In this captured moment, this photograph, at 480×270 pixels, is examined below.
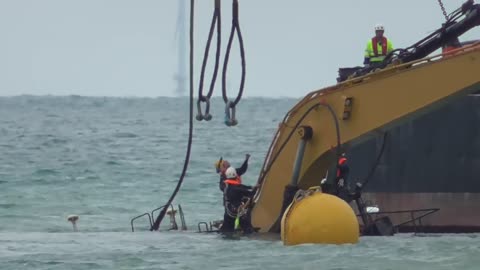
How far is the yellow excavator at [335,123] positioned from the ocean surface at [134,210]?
541mm

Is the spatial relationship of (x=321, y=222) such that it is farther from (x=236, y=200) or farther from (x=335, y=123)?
(x=236, y=200)

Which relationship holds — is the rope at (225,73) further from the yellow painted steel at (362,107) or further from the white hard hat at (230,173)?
the white hard hat at (230,173)

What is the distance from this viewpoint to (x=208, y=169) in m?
49.2

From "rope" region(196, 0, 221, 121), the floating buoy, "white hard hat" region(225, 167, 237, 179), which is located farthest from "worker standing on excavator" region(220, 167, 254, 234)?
the floating buoy

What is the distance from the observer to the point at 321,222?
21.9 metres

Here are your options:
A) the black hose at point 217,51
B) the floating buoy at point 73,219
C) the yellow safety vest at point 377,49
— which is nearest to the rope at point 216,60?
the black hose at point 217,51

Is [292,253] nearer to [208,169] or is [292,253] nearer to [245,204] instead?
[245,204]

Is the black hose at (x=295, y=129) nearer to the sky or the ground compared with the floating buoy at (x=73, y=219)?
nearer to the sky

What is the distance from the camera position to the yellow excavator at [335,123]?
21.9 metres

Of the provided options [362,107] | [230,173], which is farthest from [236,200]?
[362,107]

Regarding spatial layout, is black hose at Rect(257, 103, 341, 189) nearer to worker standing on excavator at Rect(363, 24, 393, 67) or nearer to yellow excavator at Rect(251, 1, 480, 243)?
yellow excavator at Rect(251, 1, 480, 243)

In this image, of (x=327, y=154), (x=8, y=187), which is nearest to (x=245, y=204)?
(x=327, y=154)

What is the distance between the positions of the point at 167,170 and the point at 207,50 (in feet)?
94.8

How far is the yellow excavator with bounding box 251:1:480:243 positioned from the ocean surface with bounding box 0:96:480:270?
54cm
